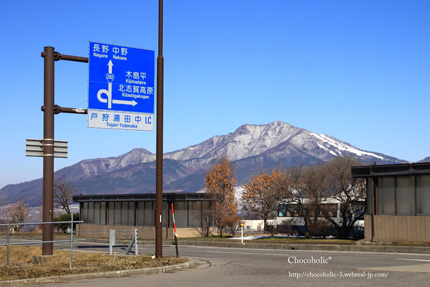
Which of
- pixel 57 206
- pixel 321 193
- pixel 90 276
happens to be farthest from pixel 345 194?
pixel 57 206

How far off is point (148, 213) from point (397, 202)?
23.7 metres

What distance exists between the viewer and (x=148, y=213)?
49375 mm

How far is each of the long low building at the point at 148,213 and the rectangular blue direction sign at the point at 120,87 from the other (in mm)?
25831

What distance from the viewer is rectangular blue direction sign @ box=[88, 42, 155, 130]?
20.4 meters

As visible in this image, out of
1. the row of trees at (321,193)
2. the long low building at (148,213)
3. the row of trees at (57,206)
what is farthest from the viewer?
the row of trees at (57,206)

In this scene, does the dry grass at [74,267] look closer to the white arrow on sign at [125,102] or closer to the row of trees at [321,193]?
the white arrow on sign at [125,102]

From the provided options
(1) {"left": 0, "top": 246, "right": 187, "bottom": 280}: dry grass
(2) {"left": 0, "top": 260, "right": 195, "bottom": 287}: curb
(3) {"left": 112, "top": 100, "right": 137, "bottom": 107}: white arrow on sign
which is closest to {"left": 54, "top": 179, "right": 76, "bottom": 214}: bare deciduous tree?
(3) {"left": 112, "top": 100, "right": 137, "bottom": 107}: white arrow on sign

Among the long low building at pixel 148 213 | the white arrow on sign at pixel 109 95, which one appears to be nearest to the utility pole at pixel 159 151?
the white arrow on sign at pixel 109 95

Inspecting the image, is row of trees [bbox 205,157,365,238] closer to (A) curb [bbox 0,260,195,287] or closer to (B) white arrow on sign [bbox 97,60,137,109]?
(B) white arrow on sign [bbox 97,60,137,109]

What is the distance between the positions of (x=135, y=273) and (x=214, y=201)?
3294 cm

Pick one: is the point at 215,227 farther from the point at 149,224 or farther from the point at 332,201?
the point at 332,201

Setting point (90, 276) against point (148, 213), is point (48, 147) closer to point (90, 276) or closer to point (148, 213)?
point (90, 276)

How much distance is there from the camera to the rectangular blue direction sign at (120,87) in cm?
2038

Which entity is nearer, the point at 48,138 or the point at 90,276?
the point at 90,276
